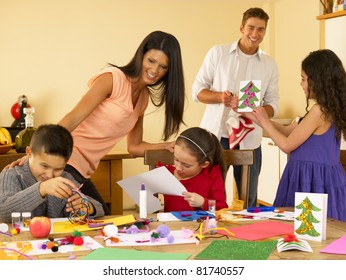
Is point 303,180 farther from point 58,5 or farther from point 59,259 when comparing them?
point 58,5

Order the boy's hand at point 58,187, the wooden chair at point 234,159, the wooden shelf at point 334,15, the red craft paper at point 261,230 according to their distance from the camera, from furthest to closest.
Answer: the wooden shelf at point 334,15 < the wooden chair at point 234,159 < the boy's hand at point 58,187 < the red craft paper at point 261,230

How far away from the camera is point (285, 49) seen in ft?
19.1

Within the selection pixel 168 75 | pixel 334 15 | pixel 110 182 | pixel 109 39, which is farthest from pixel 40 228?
A: pixel 109 39

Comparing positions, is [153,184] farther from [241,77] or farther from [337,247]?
[241,77]

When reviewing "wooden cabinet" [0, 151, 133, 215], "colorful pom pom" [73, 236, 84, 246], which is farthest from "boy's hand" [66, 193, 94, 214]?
"wooden cabinet" [0, 151, 133, 215]

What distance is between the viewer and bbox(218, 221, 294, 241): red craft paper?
189 cm

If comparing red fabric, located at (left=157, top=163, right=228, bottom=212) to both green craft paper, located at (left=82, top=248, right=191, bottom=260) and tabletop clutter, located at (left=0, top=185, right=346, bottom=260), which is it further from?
green craft paper, located at (left=82, top=248, right=191, bottom=260)

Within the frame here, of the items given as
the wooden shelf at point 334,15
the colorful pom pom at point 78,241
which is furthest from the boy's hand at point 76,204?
the wooden shelf at point 334,15

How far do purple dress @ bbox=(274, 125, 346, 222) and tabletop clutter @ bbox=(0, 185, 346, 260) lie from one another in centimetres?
73

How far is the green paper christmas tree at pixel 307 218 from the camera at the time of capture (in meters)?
1.85

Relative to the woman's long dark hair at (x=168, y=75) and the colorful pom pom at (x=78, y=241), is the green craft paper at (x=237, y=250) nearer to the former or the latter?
the colorful pom pom at (x=78, y=241)

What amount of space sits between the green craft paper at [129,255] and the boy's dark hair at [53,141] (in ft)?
2.07

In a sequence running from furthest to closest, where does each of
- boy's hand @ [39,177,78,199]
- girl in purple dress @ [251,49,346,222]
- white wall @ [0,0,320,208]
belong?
white wall @ [0,0,320,208] < girl in purple dress @ [251,49,346,222] < boy's hand @ [39,177,78,199]

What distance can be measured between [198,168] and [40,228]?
923 mm
